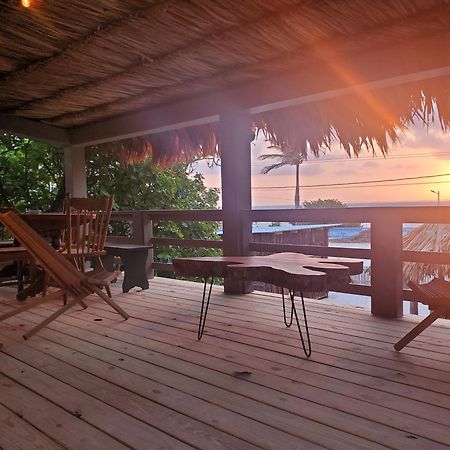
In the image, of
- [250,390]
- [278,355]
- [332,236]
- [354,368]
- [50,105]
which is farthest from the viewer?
[332,236]

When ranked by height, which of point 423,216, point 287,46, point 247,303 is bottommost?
point 247,303

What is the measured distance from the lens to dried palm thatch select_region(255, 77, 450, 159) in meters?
3.47

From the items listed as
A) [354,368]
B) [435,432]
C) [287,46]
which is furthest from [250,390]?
[287,46]

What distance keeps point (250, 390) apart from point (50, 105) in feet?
13.2

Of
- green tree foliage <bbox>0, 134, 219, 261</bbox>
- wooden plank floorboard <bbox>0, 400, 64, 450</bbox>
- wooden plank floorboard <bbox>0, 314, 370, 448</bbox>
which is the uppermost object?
green tree foliage <bbox>0, 134, 219, 261</bbox>

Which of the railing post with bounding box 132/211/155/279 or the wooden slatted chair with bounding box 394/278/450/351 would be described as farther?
the railing post with bounding box 132/211/155/279

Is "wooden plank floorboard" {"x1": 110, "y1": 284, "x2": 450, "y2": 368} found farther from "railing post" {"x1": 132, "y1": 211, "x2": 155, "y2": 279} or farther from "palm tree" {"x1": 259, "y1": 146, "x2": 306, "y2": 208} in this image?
"palm tree" {"x1": 259, "y1": 146, "x2": 306, "y2": 208}

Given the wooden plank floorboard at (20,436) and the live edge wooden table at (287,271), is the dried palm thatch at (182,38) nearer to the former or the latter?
the live edge wooden table at (287,271)

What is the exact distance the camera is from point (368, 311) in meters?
3.44

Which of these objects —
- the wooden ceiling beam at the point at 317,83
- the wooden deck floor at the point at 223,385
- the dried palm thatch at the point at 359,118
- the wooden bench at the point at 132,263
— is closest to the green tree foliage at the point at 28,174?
the wooden ceiling beam at the point at 317,83

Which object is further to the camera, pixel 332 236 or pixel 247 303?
pixel 332 236

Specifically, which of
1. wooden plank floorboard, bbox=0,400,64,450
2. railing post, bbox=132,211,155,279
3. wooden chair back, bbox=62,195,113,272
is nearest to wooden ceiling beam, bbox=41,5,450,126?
wooden chair back, bbox=62,195,113,272

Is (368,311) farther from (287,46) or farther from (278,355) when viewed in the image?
(287,46)

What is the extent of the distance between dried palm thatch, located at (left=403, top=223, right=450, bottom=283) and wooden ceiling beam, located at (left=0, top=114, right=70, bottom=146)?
446 centimetres
